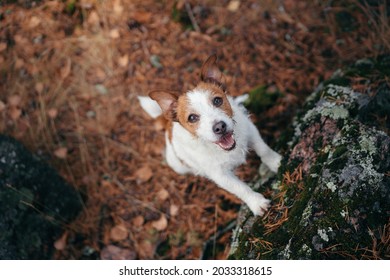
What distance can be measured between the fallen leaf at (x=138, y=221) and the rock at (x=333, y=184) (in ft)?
3.64

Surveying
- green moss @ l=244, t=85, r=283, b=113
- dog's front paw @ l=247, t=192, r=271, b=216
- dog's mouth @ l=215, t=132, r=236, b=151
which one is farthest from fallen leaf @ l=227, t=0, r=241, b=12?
dog's front paw @ l=247, t=192, r=271, b=216

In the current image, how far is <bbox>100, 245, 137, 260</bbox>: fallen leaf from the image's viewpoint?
12.3ft

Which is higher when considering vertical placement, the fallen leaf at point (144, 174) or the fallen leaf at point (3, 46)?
the fallen leaf at point (3, 46)

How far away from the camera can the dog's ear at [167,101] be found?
3006mm

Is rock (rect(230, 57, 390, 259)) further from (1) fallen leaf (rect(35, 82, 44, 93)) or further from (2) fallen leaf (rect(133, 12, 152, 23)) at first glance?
(1) fallen leaf (rect(35, 82, 44, 93))

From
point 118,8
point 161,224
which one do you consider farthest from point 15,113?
point 161,224

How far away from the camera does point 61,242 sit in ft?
12.5

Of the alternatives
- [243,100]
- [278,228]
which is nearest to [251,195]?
[278,228]

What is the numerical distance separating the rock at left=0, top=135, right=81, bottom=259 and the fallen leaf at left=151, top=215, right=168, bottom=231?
860 mm

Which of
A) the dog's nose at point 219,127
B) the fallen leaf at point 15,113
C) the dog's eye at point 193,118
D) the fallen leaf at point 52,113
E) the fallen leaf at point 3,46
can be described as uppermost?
the dog's nose at point 219,127

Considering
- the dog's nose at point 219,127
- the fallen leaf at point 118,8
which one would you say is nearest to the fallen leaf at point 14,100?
the fallen leaf at point 118,8

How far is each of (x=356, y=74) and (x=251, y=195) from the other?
1.49 meters

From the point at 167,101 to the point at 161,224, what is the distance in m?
1.43

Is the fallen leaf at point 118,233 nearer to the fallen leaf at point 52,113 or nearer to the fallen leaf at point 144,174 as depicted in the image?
the fallen leaf at point 144,174
